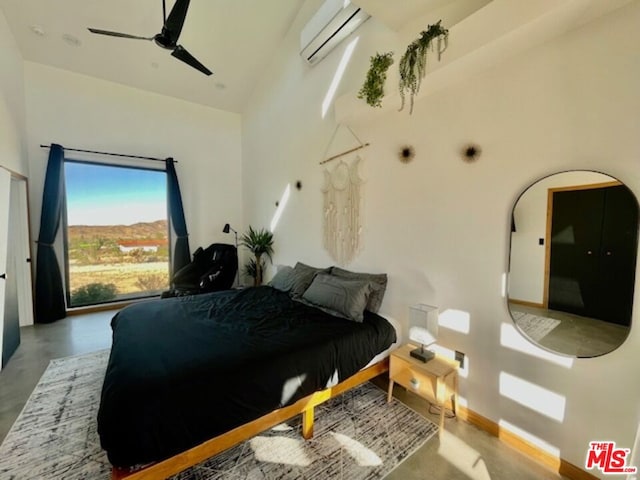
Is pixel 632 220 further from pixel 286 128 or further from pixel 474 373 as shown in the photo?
pixel 286 128

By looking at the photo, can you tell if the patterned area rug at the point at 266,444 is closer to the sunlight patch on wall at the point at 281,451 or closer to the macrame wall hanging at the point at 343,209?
the sunlight patch on wall at the point at 281,451

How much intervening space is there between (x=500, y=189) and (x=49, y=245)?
563cm

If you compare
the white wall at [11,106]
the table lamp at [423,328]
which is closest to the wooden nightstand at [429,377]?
the table lamp at [423,328]

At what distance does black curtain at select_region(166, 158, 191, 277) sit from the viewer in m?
4.89

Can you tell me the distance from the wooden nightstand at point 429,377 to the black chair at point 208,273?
2.91 m

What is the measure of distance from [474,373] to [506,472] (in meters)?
0.59

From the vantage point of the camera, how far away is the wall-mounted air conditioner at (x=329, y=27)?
2830 mm

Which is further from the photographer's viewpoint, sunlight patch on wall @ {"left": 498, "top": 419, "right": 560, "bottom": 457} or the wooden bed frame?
sunlight patch on wall @ {"left": 498, "top": 419, "right": 560, "bottom": 457}

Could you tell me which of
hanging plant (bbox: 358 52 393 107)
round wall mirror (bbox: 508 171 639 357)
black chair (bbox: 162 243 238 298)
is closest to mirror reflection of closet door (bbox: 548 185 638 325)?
round wall mirror (bbox: 508 171 639 357)

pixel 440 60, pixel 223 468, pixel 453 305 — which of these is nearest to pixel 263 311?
pixel 223 468

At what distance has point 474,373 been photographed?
6.82ft

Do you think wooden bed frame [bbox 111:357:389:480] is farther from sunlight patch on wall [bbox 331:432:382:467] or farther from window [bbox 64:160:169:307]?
window [bbox 64:160:169:307]

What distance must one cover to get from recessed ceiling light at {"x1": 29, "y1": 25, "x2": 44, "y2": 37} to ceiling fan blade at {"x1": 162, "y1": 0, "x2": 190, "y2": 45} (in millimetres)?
2602

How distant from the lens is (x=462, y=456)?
1.75 metres
